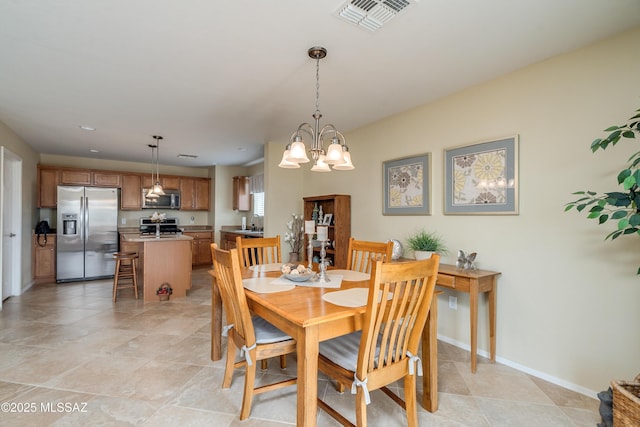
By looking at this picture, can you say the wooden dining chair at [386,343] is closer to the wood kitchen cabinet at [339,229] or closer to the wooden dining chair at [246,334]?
the wooden dining chair at [246,334]

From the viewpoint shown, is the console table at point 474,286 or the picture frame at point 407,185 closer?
the console table at point 474,286

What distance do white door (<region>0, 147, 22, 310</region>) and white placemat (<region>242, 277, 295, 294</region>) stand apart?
14.4ft

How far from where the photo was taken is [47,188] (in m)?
5.51

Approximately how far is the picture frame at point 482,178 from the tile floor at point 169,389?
1.33 metres

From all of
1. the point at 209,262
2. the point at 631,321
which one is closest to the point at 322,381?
the point at 631,321

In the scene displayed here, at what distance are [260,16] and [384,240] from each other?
8.66 ft

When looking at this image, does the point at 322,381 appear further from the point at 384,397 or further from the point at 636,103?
the point at 636,103

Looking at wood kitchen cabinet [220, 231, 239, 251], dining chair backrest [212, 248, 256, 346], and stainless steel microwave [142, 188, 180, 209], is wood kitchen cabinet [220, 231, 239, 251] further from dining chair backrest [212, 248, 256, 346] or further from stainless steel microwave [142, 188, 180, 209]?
dining chair backrest [212, 248, 256, 346]

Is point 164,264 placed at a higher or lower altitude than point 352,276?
lower

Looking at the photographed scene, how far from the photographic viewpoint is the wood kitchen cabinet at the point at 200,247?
6.72m

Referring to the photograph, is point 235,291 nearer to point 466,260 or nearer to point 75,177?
point 466,260

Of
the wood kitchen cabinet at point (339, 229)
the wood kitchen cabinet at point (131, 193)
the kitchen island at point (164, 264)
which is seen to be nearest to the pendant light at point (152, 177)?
the wood kitchen cabinet at point (131, 193)

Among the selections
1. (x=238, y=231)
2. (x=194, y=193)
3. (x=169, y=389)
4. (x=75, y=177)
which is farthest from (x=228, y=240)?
(x=169, y=389)

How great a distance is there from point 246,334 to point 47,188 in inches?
237
